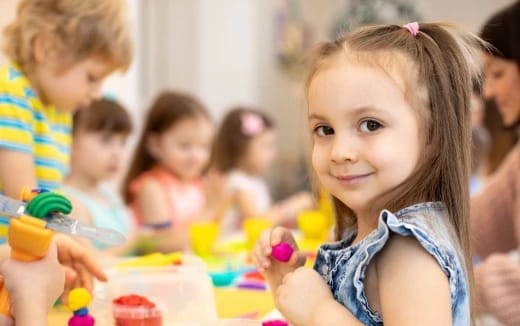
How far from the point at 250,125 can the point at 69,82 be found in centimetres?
160

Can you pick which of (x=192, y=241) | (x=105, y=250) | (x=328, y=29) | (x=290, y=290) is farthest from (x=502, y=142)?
(x=328, y=29)

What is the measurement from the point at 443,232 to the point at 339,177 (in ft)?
0.44

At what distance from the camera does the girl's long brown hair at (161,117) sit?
7.66 ft

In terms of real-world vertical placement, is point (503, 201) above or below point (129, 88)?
below

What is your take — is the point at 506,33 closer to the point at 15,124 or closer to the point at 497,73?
the point at 497,73

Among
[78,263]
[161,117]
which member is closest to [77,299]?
[78,263]

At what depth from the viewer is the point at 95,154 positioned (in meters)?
1.90

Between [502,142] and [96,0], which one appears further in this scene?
[502,142]

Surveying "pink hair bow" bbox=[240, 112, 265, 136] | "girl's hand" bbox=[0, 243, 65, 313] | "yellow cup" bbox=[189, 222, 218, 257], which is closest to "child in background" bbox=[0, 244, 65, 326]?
"girl's hand" bbox=[0, 243, 65, 313]

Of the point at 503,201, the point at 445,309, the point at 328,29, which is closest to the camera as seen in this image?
the point at 445,309

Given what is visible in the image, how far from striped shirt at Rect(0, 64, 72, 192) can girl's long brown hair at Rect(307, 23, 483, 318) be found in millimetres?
586

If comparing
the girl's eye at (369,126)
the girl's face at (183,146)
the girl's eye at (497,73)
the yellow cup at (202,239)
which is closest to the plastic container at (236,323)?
the girl's eye at (369,126)

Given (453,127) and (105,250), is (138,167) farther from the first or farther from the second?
(453,127)

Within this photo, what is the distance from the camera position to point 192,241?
1.74m
